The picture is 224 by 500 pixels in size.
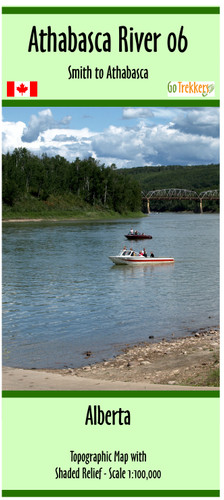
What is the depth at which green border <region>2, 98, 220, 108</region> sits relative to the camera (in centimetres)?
1141

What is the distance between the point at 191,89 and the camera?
1159cm

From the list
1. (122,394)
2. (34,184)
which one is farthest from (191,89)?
(34,184)

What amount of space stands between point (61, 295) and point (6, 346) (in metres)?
14.4

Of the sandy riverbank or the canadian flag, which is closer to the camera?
the canadian flag

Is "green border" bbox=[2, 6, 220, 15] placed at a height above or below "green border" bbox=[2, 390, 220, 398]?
above

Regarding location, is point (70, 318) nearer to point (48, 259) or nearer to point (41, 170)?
point (48, 259)

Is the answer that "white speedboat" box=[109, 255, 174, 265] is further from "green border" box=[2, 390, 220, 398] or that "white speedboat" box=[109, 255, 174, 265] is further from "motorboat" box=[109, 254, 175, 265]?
"green border" box=[2, 390, 220, 398]

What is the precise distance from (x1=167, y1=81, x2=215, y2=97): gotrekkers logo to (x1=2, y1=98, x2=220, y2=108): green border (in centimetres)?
15

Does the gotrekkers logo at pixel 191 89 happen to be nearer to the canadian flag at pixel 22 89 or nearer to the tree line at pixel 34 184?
the canadian flag at pixel 22 89

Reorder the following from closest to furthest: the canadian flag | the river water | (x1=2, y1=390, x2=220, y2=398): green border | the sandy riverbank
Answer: (x1=2, y1=390, x2=220, y2=398): green border
the canadian flag
the sandy riverbank
the river water

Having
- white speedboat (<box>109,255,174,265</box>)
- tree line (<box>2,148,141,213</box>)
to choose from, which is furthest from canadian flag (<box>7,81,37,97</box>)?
tree line (<box>2,148,141,213</box>)

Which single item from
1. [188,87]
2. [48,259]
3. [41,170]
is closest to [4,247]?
[48,259]

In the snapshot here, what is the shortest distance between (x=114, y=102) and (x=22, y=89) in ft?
6.44

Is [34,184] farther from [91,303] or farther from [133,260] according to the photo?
[91,303]
